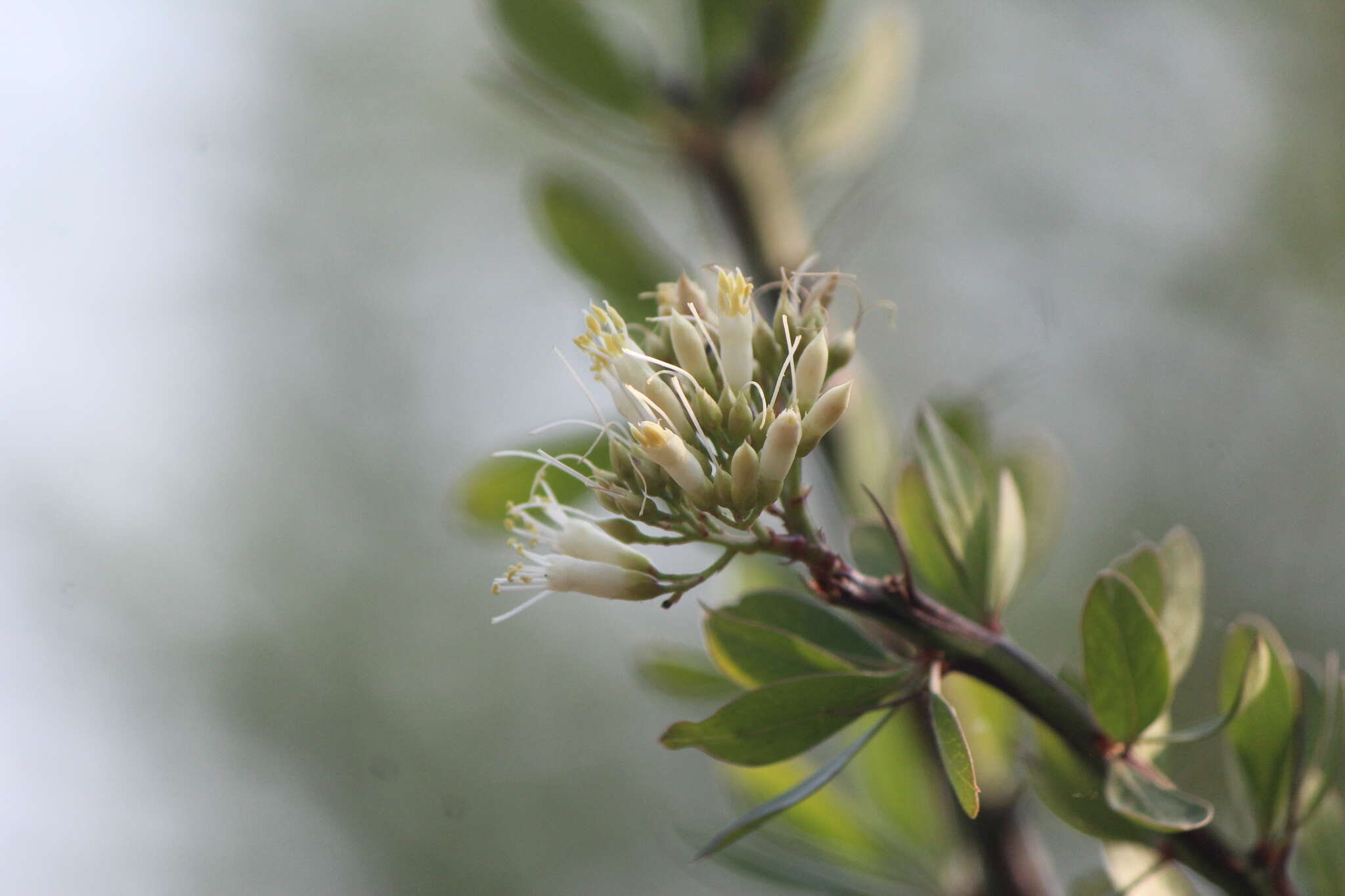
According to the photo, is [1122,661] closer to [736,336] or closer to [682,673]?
[736,336]

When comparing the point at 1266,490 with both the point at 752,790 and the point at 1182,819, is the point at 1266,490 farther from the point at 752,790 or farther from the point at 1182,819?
the point at 1182,819

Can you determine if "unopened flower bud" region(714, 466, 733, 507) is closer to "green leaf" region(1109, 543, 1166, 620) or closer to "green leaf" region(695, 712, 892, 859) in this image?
"green leaf" region(695, 712, 892, 859)

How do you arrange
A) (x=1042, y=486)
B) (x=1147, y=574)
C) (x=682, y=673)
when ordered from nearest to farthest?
(x=1147, y=574)
(x=682, y=673)
(x=1042, y=486)

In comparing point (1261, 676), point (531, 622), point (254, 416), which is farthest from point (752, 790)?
point (254, 416)

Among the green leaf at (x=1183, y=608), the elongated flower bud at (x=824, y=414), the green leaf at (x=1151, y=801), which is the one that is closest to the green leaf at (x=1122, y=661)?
the green leaf at (x=1151, y=801)

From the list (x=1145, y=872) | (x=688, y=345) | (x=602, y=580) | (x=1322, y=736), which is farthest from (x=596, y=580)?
(x=1322, y=736)

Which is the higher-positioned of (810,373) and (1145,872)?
(810,373)
